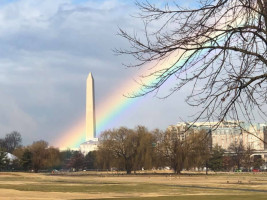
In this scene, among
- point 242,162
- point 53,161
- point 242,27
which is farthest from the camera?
point 242,162

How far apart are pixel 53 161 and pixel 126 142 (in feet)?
102

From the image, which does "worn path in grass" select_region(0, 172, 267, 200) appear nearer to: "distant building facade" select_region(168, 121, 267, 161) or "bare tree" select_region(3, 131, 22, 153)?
"distant building facade" select_region(168, 121, 267, 161)

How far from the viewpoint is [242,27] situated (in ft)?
24.4

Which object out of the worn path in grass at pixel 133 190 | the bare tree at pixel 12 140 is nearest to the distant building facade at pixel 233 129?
the worn path in grass at pixel 133 190

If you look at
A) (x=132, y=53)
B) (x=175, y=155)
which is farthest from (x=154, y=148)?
(x=132, y=53)

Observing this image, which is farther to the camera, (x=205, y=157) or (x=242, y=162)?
(x=242, y=162)

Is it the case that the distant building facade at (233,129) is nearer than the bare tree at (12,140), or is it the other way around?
the distant building facade at (233,129)

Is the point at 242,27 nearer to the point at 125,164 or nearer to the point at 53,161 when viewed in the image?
→ the point at 125,164

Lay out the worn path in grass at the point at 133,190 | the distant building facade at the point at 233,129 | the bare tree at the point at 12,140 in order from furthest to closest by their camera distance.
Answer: the bare tree at the point at 12,140 < the worn path in grass at the point at 133,190 < the distant building facade at the point at 233,129

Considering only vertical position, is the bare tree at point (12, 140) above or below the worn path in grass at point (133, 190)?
above

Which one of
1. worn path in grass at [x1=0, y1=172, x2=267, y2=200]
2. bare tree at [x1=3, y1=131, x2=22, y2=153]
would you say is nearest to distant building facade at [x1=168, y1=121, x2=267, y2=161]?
worn path in grass at [x1=0, y1=172, x2=267, y2=200]

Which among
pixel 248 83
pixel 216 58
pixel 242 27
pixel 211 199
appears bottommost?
pixel 211 199

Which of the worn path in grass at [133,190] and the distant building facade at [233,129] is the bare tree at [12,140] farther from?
the distant building facade at [233,129]

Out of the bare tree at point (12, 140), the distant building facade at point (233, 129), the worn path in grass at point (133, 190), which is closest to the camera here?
the distant building facade at point (233, 129)
